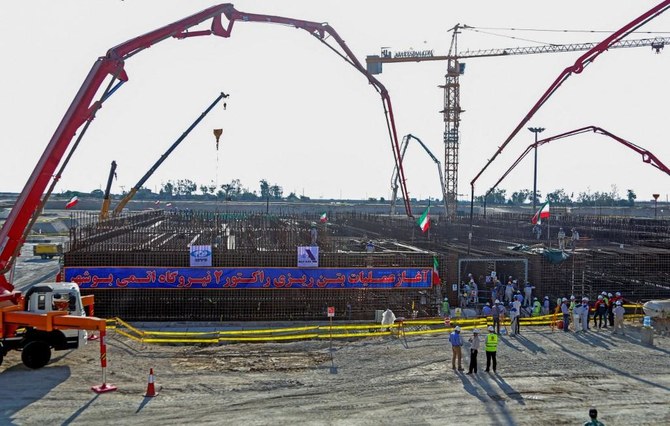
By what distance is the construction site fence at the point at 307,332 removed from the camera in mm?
21406

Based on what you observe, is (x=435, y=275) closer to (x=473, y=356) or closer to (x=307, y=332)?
(x=307, y=332)

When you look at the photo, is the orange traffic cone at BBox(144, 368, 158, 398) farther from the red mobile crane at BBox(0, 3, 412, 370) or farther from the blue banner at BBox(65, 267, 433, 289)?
the blue banner at BBox(65, 267, 433, 289)

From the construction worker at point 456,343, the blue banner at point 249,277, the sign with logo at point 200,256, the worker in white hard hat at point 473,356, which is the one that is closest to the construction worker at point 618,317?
the blue banner at point 249,277

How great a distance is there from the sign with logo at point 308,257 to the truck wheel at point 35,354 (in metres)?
11.5

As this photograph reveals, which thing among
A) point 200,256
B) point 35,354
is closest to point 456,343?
point 35,354

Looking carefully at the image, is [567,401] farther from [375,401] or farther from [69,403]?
[69,403]

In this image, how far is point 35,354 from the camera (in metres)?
17.1

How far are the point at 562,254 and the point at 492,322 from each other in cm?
959

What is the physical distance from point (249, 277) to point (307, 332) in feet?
14.0

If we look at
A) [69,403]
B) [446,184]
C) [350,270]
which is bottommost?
[69,403]

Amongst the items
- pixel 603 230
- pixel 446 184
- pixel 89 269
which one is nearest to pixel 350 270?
pixel 89 269

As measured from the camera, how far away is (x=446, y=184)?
86188 millimetres

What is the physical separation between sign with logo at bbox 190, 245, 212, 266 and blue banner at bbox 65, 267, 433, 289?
11.2 inches

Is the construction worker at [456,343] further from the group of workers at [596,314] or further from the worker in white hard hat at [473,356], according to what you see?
the group of workers at [596,314]
